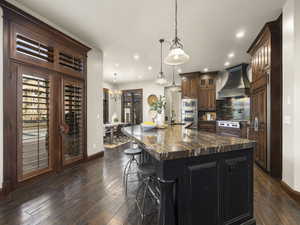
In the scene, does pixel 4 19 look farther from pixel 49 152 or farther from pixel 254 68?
pixel 254 68

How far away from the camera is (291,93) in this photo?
2.26 meters

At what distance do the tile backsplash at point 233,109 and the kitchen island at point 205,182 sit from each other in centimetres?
531

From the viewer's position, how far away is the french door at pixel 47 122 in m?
2.51

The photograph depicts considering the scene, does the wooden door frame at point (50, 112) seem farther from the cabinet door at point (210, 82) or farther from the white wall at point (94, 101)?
the cabinet door at point (210, 82)

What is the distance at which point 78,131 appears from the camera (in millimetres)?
3615

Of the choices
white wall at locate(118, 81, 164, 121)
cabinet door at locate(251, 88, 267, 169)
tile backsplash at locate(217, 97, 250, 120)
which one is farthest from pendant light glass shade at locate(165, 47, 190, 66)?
white wall at locate(118, 81, 164, 121)

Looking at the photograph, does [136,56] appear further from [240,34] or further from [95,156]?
[95,156]

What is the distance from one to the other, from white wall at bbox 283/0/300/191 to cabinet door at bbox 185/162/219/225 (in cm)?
175

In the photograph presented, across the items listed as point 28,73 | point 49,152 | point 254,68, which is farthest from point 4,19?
point 254,68

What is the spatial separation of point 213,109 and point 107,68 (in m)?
5.12

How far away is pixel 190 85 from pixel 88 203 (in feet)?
20.0

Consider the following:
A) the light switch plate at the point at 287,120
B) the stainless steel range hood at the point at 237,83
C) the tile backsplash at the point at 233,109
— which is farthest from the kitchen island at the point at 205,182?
the tile backsplash at the point at 233,109

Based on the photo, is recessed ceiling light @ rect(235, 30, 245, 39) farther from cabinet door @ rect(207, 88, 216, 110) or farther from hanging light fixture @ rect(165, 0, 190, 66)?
cabinet door @ rect(207, 88, 216, 110)

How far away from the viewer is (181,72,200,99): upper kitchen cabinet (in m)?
6.70
